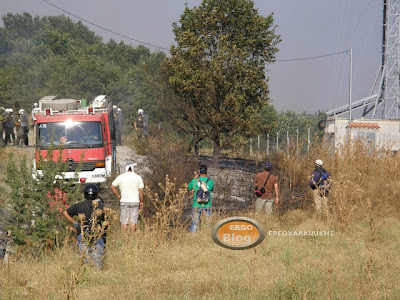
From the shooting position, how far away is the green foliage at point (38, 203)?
29.6 feet

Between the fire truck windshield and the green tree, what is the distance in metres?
6.01

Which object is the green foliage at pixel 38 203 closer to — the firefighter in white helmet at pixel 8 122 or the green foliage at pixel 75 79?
the firefighter in white helmet at pixel 8 122

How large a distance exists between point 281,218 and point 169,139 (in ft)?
14.7

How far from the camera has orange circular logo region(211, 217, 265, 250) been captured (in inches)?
174

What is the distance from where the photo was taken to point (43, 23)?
9394 cm

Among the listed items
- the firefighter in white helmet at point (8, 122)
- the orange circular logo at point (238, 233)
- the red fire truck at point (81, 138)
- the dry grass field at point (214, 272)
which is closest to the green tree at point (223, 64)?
the red fire truck at point (81, 138)

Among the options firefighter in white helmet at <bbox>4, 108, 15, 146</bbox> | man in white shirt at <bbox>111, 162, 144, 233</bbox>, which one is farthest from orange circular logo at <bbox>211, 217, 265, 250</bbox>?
firefighter in white helmet at <bbox>4, 108, 15, 146</bbox>

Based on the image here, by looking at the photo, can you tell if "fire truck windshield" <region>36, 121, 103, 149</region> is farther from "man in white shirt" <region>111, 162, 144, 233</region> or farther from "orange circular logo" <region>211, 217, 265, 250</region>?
"orange circular logo" <region>211, 217, 265, 250</region>

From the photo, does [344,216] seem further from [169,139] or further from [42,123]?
[42,123]

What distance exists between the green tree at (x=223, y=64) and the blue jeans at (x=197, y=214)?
36.8 ft

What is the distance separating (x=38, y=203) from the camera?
9.43 metres

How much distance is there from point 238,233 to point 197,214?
594 cm

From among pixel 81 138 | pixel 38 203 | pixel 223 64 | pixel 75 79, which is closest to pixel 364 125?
pixel 223 64

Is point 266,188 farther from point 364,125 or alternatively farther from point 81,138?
point 364,125
